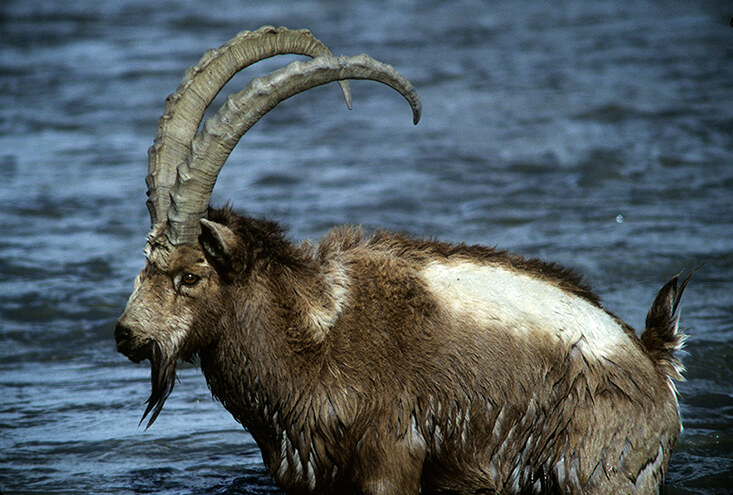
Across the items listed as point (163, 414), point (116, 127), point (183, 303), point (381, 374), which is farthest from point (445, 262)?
point (116, 127)

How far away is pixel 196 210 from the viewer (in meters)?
4.59

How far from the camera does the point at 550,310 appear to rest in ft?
16.2

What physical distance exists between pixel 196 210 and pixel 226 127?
43 centimetres

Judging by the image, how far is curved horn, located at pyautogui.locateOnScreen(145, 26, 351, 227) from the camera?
4746 mm

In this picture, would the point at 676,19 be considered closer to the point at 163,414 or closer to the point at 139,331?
the point at 163,414

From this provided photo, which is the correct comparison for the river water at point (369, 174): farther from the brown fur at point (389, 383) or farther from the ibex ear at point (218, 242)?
the ibex ear at point (218, 242)

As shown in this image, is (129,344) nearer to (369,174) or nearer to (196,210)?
(196,210)

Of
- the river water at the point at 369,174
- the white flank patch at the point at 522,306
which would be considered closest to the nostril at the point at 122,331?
the white flank patch at the point at 522,306

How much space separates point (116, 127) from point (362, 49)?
5787 millimetres

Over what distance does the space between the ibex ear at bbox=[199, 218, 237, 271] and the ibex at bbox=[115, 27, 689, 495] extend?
1cm

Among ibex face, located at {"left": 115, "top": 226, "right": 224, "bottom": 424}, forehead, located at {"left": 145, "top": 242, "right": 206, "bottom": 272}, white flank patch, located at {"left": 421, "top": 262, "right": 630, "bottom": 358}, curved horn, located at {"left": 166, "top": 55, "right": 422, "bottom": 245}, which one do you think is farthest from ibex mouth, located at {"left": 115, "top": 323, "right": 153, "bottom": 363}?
white flank patch, located at {"left": 421, "top": 262, "right": 630, "bottom": 358}

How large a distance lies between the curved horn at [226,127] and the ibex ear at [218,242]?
0.36 ft

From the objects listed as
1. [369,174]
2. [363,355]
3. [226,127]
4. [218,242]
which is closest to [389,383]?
[363,355]

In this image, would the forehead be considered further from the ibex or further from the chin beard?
the chin beard
